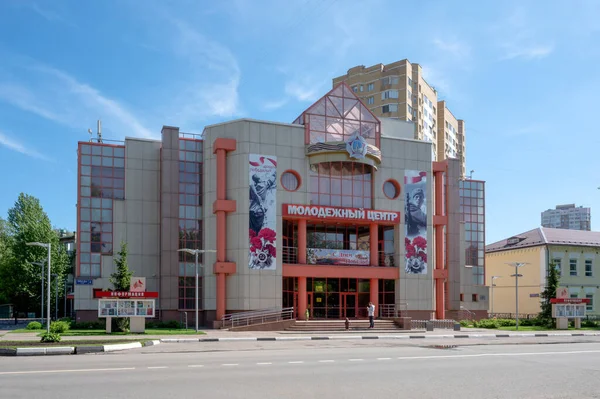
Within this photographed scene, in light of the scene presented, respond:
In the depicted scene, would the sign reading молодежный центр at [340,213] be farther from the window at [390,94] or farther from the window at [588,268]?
the window at [390,94]

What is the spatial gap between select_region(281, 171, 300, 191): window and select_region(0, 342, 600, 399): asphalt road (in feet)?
80.3

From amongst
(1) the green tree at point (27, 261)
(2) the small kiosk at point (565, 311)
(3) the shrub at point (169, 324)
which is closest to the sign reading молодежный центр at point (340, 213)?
(3) the shrub at point (169, 324)

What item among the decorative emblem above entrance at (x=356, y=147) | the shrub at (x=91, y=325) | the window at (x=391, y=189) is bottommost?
the shrub at (x=91, y=325)

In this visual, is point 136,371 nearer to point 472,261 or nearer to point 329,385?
point 329,385

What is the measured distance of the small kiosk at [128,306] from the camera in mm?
34250

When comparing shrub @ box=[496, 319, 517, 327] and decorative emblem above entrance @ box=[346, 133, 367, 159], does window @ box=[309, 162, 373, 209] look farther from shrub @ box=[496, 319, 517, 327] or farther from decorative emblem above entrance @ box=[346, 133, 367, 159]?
shrub @ box=[496, 319, 517, 327]

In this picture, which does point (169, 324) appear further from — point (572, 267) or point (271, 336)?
point (572, 267)

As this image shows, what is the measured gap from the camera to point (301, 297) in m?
44.9

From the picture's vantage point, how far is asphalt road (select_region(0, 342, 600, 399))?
1287 cm

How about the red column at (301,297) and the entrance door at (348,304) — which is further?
the entrance door at (348,304)

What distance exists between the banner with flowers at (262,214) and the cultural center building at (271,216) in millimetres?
78

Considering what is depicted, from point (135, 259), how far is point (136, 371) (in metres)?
31.6

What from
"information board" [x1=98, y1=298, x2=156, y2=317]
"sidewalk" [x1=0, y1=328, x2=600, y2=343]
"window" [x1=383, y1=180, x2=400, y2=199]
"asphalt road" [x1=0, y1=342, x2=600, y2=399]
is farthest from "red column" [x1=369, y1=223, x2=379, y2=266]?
"asphalt road" [x1=0, y1=342, x2=600, y2=399]

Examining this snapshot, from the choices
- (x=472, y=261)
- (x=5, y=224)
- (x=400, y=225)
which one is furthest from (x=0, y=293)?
(x=472, y=261)
